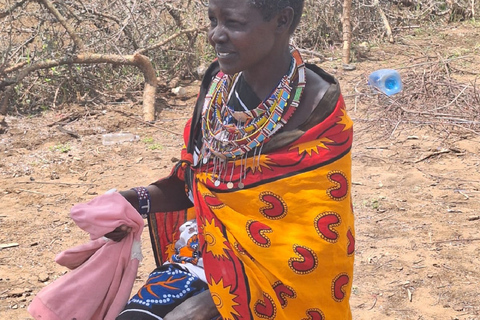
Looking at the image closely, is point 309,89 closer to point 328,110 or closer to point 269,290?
point 328,110

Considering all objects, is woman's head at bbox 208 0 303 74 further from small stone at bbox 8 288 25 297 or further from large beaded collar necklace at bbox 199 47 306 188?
small stone at bbox 8 288 25 297

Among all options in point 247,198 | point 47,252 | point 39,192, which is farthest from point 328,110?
point 39,192

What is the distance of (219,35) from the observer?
5.58 ft

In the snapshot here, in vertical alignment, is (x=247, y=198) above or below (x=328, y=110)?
below

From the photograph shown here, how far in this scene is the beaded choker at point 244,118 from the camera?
5.87 ft

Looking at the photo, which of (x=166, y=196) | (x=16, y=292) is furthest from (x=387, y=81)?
(x=166, y=196)

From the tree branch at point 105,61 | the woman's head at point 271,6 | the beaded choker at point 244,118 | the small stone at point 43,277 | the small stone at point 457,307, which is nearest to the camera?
the woman's head at point 271,6

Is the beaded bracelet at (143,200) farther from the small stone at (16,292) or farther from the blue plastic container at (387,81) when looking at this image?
the blue plastic container at (387,81)

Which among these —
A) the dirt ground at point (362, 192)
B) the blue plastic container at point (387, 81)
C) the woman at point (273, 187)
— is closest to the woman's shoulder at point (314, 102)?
the woman at point (273, 187)

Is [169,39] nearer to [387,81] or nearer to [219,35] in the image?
[387,81]

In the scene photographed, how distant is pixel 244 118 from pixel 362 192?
9.50ft

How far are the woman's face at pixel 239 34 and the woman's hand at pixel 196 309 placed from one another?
0.67 meters

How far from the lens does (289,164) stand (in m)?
1.75

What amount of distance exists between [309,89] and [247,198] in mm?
357
